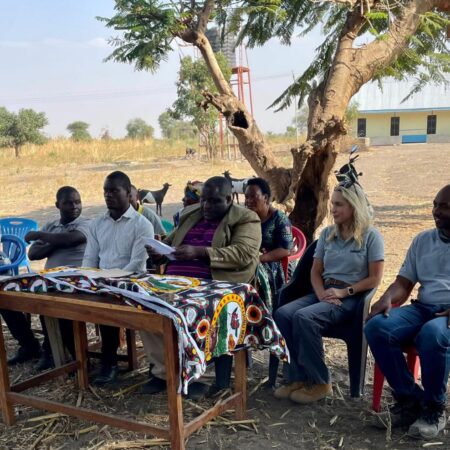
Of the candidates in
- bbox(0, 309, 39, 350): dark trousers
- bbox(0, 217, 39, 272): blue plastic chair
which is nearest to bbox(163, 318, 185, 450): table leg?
bbox(0, 309, 39, 350): dark trousers

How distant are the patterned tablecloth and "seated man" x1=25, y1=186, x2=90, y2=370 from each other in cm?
104

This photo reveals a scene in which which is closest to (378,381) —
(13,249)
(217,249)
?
(217,249)

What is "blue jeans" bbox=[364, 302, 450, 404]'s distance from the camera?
3.26 meters

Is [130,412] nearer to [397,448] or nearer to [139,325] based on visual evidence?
[139,325]

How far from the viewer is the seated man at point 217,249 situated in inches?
152

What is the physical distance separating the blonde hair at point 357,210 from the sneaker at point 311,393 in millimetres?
1031

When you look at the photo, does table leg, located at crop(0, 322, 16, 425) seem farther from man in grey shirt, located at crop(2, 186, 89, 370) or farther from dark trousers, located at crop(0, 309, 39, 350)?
dark trousers, located at crop(0, 309, 39, 350)

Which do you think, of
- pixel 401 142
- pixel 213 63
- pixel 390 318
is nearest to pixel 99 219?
pixel 390 318

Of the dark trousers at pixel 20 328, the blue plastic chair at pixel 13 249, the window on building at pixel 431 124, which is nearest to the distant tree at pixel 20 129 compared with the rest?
the window on building at pixel 431 124

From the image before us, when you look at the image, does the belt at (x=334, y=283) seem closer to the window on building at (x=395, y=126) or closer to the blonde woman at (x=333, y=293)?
the blonde woman at (x=333, y=293)

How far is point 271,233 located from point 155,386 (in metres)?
1.59

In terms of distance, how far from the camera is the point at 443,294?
3.60m

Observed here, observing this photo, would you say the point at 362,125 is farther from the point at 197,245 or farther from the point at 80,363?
the point at 80,363

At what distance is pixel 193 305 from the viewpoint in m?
3.08
